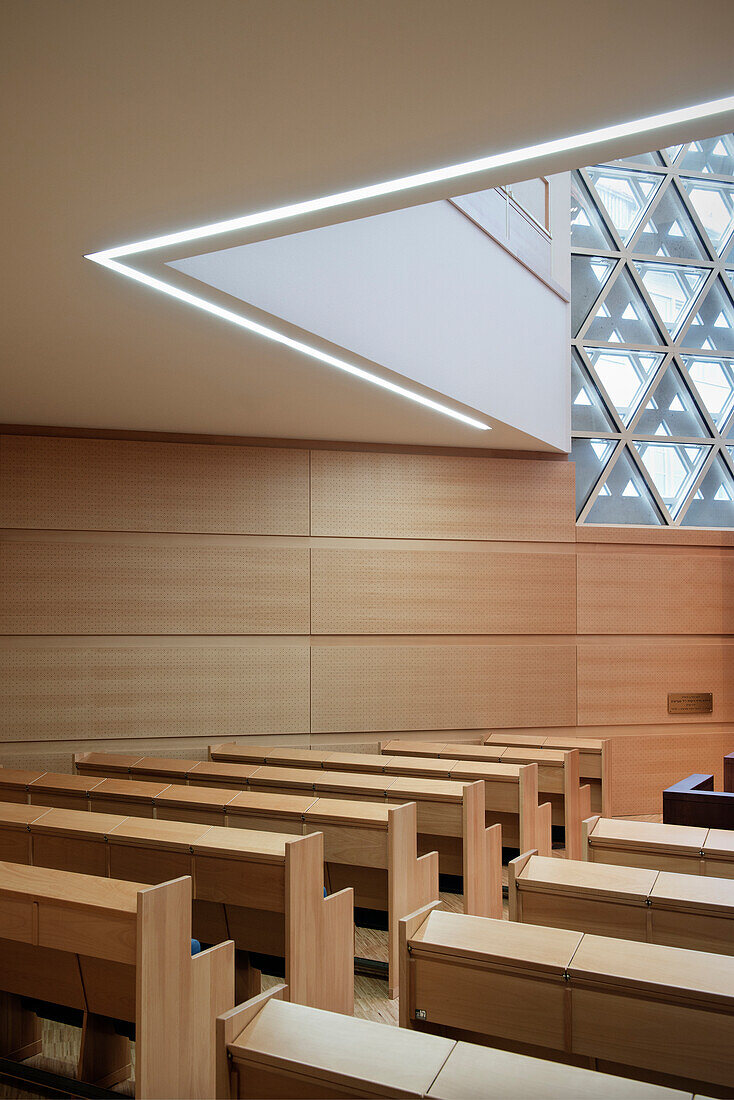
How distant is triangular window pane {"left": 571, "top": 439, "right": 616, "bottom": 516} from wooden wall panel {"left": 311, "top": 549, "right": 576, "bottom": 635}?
2.06 ft

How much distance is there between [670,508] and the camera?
293 inches

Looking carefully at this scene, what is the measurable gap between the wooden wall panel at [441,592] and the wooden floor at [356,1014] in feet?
8.17

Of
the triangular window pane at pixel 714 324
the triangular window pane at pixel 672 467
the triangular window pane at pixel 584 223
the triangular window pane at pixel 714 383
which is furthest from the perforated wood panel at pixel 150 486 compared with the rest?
the triangular window pane at pixel 714 324

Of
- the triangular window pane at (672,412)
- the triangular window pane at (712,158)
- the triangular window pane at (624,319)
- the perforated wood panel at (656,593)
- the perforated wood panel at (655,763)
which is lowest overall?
the perforated wood panel at (655,763)

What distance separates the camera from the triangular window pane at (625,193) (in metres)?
7.57

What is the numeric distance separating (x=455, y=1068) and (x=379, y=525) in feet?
16.0

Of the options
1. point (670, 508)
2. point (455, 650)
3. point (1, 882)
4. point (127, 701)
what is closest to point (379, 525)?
point (455, 650)

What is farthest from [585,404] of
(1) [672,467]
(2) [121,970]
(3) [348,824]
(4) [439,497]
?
(2) [121,970]

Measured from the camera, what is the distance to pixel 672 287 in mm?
7703

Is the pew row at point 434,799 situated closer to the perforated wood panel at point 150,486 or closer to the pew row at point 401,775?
the pew row at point 401,775

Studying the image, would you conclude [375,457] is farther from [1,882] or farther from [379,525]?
[1,882]

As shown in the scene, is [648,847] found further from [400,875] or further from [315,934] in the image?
[315,934]

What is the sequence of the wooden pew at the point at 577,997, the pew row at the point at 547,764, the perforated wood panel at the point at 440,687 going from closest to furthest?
the wooden pew at the point at 577,997, the pew row at the point at 547,764, the perforated wood panel at the point at 440,687

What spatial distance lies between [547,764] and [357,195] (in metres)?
3.72
